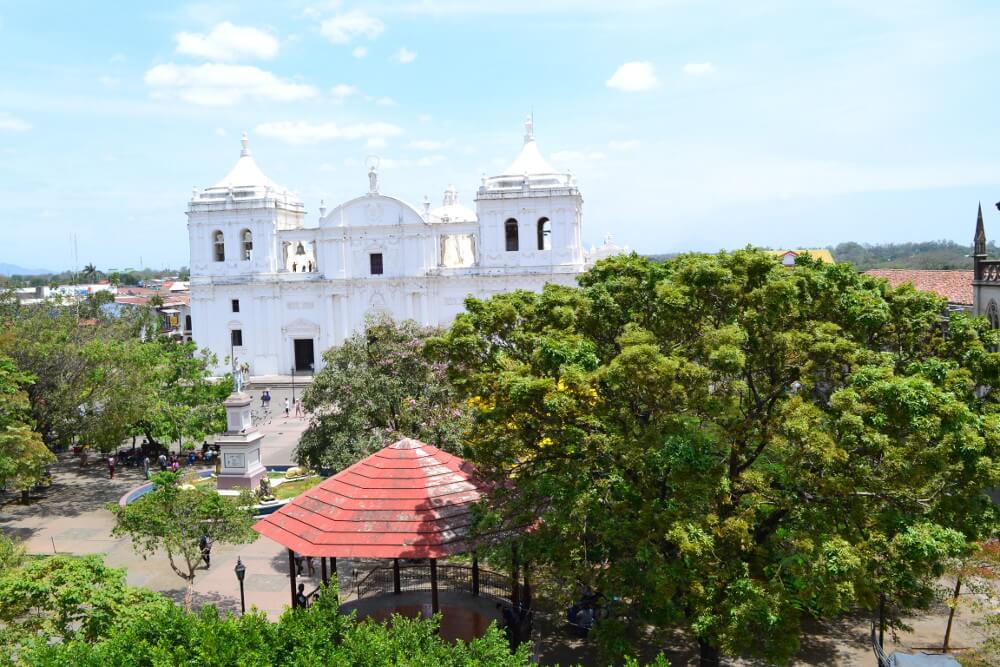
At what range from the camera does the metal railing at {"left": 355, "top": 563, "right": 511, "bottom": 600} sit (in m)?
15.6

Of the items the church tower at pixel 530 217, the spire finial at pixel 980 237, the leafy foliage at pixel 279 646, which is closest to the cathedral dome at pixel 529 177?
the church tower at pixel 530 217

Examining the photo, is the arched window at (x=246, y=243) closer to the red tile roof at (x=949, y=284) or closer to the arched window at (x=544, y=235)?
the arched window at (x=544, y=235)

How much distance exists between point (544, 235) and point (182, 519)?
33.7 meters

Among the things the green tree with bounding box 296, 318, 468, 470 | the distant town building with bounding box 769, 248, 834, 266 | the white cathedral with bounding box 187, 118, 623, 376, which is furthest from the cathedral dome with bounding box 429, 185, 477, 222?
the green tree with bounding box 296, 318, 468, 470

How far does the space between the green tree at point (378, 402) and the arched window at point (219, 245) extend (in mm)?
30256

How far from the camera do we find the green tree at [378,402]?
63.0 ft

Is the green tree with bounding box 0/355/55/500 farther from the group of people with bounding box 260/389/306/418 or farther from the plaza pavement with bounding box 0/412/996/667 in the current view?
the group of people with bounding box 260/389/306/418

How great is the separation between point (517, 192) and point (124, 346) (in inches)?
945

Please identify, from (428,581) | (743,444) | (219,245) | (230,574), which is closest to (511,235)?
(219,245)

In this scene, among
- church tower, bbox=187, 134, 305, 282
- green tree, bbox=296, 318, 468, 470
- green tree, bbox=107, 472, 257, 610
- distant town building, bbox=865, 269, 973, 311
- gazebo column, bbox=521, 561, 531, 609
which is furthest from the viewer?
church tower, bbox=187, 134, 305, 282

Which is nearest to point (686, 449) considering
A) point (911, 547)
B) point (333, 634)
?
point (911, 547)

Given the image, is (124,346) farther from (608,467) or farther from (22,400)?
(608,467)

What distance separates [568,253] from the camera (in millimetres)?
44344

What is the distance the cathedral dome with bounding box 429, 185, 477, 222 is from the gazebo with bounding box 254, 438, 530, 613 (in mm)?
39269
